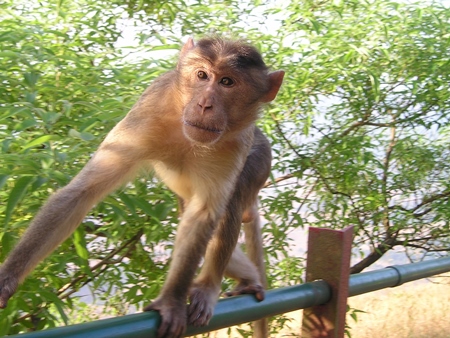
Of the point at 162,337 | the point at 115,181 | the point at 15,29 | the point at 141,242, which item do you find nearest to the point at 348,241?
the point at 162,337

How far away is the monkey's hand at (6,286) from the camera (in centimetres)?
249

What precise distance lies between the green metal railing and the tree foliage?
0.80m

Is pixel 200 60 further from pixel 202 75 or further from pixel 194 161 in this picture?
pixel 194 161

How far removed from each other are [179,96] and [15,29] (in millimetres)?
1036

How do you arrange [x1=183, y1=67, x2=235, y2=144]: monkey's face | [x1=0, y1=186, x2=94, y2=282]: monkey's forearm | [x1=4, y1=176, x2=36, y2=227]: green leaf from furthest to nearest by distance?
[x1=183, y1=67, x2=235, y2=144]: monkey's face
[x1=0, y1=186, x2=94, y2=282]: monkey's forearm
[x1=4, y1=176, x2=36, y2=227]: green leaf

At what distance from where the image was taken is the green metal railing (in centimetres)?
169

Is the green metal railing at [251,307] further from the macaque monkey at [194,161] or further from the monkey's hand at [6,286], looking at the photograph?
the monkey's hand at [6,286]

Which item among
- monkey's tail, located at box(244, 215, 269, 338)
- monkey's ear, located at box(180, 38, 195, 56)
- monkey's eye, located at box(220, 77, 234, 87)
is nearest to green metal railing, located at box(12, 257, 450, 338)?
monkey's tail, located at box(244, 215, 269, 338)

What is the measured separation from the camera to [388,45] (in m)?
4.79

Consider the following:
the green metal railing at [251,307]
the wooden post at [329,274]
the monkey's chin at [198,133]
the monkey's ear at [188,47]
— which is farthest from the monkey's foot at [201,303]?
the monkey's ear at [188,47]

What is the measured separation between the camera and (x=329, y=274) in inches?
98.6

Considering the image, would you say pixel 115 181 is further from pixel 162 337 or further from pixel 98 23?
pixel 98 23

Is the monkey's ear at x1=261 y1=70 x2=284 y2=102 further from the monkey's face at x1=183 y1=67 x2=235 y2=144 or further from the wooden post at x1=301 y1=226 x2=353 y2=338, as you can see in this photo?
the wooden post at x1=301 y1=226 x2=353 y2=338

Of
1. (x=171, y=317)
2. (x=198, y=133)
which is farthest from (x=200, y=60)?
(x=171, y=317)
